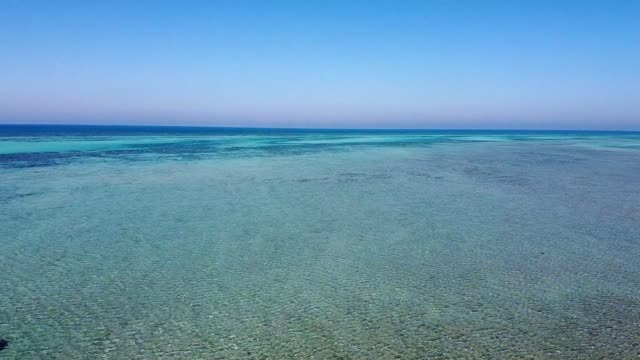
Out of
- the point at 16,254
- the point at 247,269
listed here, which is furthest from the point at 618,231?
the point at 16,254

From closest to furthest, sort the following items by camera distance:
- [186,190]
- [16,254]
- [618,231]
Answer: [16,254] → [618,231] → [186,190]

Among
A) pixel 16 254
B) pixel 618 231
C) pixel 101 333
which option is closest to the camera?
pixel 101 333

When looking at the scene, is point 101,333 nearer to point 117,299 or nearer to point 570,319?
point 117,299

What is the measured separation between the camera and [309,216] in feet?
29.9

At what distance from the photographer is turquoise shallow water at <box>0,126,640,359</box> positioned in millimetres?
3812

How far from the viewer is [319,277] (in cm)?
547

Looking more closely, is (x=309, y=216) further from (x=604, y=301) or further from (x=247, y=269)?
(x=604, y=301)

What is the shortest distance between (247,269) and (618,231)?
6.35m

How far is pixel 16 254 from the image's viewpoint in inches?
249

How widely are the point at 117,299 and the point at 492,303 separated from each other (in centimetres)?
388

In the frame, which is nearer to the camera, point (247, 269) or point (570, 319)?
point (570, 319)

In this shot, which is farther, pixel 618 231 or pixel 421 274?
pixel 618 231

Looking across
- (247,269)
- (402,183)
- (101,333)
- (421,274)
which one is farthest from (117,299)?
(402,183)

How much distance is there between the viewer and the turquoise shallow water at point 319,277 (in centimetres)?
381
